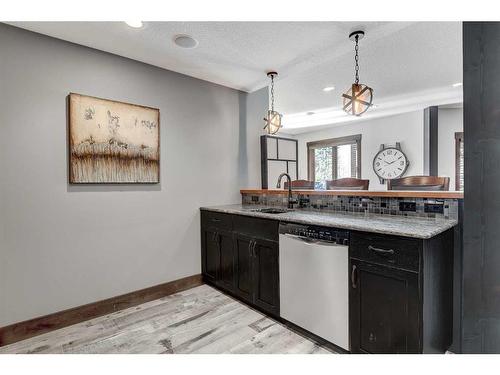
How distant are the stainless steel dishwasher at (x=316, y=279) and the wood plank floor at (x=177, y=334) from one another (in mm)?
166

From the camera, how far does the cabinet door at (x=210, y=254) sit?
8.99 ft

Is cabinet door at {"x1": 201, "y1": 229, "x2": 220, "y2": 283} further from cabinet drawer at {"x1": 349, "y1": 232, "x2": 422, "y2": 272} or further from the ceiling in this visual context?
the ceiling

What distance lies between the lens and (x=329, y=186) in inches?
140

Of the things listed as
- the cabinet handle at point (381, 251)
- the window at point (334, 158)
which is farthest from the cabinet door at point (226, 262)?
the window at point (334, 158)

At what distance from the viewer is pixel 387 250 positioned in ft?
4.78

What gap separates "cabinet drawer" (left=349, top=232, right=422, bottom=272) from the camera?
1365 mm

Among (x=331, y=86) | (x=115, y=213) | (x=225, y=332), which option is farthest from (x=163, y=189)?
(x=331, y=86)

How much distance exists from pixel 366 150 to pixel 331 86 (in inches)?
90.1

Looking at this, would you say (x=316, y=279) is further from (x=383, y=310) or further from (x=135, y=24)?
(x=135, y=24)

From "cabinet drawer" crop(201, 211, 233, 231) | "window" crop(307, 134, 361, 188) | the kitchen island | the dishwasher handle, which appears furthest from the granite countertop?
"window" crop(307, 134, 361, 188)

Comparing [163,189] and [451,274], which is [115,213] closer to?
[163,189]

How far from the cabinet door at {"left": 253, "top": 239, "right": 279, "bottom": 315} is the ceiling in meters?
1.66

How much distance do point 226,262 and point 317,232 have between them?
113 cm

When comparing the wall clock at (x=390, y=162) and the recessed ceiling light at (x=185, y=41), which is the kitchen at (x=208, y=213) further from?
the wall clock at (x=390, y=162)
